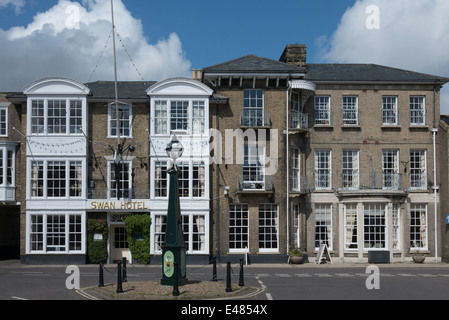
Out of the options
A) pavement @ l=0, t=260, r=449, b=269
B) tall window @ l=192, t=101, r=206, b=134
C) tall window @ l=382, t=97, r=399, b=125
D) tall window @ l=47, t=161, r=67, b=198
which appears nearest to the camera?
pavement @ l=0, t=260, r=449, b=269

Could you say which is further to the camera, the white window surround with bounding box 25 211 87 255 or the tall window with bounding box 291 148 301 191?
the tall window with bounding box 291 148 301 191

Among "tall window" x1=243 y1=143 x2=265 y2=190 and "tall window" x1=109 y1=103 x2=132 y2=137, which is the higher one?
"tall window" x1=109 y1=103 x2=132 y2=137

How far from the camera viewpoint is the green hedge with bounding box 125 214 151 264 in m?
32.5

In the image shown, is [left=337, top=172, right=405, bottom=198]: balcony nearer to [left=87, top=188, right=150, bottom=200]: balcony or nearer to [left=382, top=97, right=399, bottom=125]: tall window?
[left=382, top=97, right=399, bottom=125]: tall window

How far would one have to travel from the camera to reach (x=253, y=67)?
33969 mm

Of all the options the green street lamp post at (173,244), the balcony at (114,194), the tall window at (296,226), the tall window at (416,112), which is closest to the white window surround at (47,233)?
the balcony at (114,194)

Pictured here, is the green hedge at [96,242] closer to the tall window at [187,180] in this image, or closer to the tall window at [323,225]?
the tall window at [187,180]

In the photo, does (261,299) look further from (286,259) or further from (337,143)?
(337,143)

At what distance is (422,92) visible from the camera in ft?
116

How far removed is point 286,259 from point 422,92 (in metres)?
12.5

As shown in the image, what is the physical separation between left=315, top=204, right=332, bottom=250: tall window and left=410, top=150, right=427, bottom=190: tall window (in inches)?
203

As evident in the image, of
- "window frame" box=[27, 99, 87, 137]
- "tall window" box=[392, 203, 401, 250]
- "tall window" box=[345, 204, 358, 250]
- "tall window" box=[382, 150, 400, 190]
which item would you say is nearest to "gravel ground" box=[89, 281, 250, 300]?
"window frame" box=[27, 99, 87, 137]

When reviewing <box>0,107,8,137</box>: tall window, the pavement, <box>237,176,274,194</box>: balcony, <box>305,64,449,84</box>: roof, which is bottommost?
the pavement

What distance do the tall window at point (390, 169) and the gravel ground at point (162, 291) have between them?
1713cm
